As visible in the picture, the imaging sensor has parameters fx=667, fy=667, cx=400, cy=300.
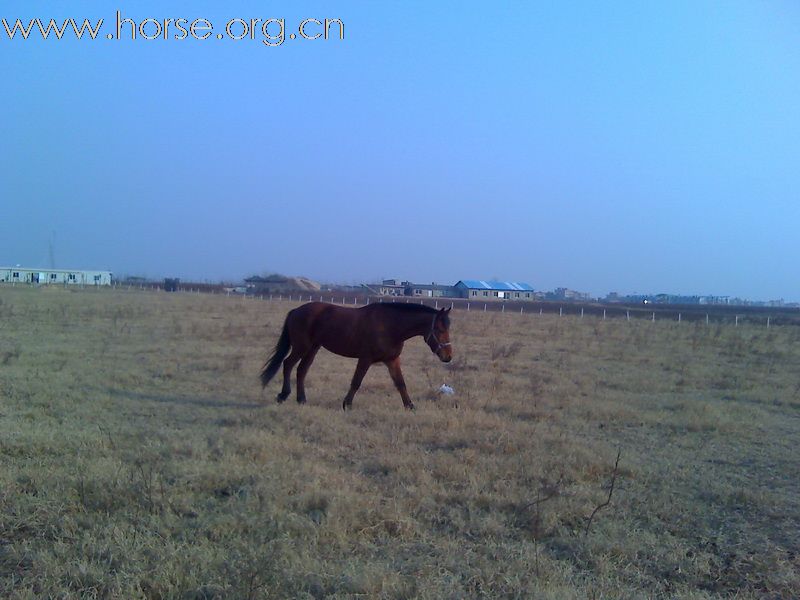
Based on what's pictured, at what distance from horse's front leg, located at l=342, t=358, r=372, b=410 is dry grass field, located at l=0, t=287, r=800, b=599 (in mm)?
318

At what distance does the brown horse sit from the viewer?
10398 millimetres

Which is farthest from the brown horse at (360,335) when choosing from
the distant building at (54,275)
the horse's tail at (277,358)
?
the distant building at (54,275)

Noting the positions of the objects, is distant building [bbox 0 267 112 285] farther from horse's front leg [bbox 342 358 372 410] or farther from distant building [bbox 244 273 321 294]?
horse's front leg [bbox 342 358 372 410]

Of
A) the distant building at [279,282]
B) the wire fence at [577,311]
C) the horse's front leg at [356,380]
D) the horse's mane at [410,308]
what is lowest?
the horse's front leg at [356,380]

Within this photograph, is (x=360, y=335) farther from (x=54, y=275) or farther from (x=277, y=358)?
(x=54, y=275)

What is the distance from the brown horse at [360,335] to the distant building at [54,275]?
9796 centimetres

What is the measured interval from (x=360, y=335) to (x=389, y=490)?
4.88 m

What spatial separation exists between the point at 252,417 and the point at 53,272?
116 m

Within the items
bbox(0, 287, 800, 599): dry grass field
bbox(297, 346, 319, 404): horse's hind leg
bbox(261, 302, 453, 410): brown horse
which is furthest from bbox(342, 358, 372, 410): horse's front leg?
bbox(297, 346, 319, 404): horse's hind leg

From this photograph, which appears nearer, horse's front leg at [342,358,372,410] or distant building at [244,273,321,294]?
horse's front leg at [342,358,372,410]

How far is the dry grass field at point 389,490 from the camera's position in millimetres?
4379

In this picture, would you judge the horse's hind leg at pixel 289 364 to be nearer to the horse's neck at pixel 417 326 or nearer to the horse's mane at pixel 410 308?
the horse's mane at pixel 410 308

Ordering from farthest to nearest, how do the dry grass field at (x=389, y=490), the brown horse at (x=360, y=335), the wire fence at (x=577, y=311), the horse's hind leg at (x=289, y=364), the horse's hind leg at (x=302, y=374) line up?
the wire fence at (x=577, y=311) < the horse's hind leg at (x=289, y=364) < the horse's hind leg at (x=302, y=374) < the brown horse at (x=360, y=335) < the dry grass field at (x=389, y=490)

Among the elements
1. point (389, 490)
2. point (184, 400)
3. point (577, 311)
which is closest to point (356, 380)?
point (184, 400)
